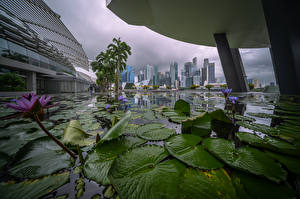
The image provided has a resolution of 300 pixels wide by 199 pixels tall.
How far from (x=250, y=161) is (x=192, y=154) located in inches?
10.7

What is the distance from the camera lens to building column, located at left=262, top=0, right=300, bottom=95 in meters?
3.14

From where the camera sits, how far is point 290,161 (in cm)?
56

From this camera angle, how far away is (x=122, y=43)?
16562 millimetres

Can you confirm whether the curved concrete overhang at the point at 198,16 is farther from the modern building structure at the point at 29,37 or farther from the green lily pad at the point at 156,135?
the modern building structure at the point at 29,37

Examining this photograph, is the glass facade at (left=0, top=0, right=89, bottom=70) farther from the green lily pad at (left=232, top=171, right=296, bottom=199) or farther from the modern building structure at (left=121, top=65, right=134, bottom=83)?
the modern building structure at (left=121, top=65, right=134, bottom=83)

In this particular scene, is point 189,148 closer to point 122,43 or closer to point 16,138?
point 16,138

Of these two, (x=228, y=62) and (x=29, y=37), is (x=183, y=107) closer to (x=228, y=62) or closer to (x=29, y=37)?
(x=228, y=62)

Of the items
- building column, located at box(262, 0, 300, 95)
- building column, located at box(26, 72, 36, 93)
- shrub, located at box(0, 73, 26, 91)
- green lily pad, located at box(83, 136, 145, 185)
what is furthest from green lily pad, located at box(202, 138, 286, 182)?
building column, located at box(26, 72, 36, 93)

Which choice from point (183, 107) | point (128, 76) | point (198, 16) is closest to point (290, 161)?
point (183, 107)

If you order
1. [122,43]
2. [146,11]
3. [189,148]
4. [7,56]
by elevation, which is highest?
[122,43]

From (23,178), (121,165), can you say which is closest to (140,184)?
(121,165)

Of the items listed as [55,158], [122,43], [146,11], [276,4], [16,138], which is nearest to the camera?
[55,158]

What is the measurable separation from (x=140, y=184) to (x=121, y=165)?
0.44 ft

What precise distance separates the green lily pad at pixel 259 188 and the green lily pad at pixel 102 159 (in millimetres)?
559
